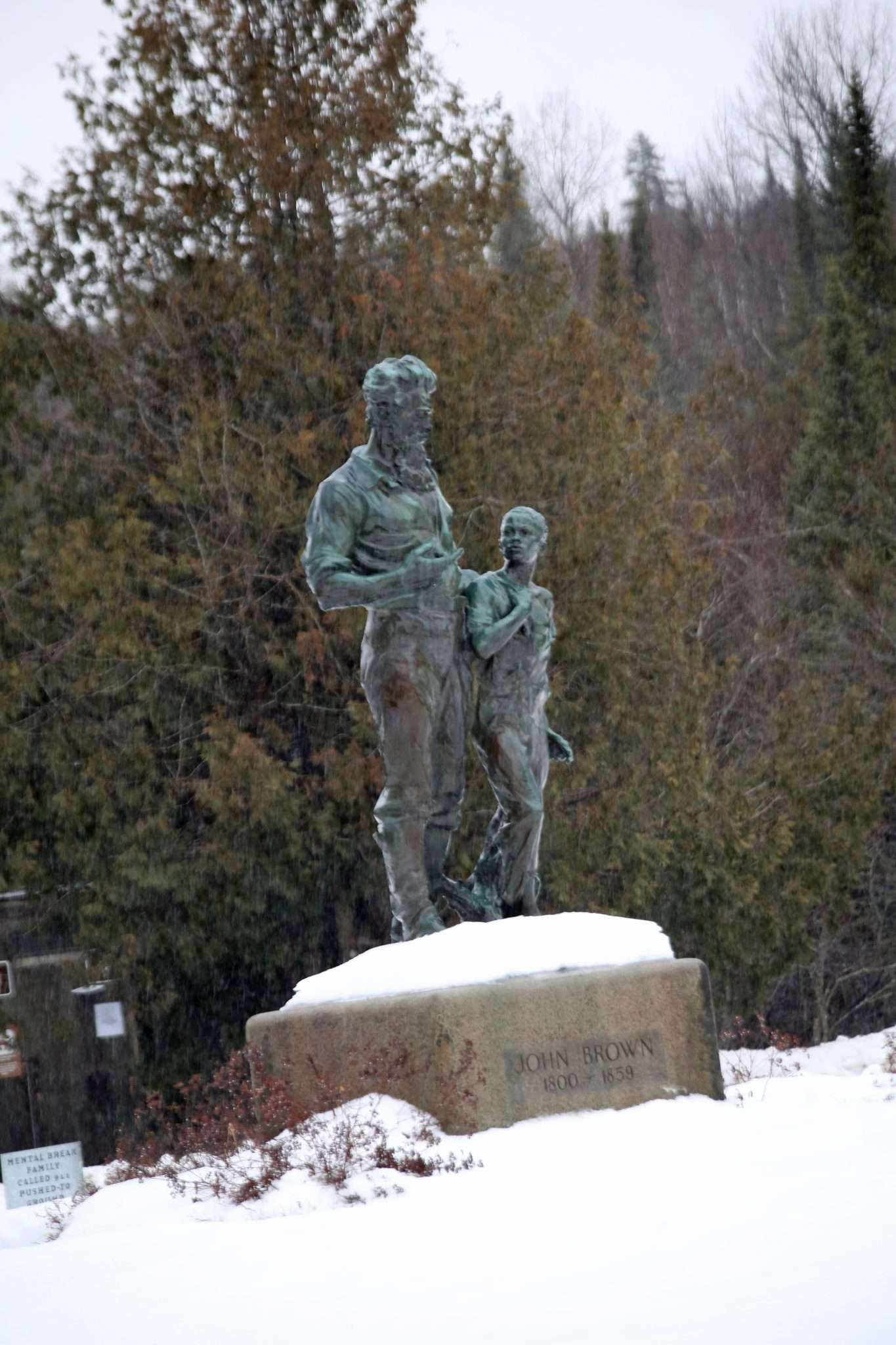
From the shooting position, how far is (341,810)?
16.9 metres

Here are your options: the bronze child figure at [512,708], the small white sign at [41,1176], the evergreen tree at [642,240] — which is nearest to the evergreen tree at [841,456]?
the evergreen tree at [642,240]

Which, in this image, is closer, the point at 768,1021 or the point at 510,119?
the point at 510,119

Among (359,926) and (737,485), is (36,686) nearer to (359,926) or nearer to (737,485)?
(359,926)

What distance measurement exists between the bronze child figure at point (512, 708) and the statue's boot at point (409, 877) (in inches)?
17.5

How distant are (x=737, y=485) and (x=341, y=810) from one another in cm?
1761

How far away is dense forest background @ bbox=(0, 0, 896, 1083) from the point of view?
16.9m

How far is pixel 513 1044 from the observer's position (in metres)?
6.32

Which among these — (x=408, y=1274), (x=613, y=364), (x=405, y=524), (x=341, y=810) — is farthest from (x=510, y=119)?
(x=408, y=1274)

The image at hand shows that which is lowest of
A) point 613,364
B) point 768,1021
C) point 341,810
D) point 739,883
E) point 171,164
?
point 768,1021

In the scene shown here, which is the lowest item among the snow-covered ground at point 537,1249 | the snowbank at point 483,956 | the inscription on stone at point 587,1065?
the snow-covered ground at point 537,1249

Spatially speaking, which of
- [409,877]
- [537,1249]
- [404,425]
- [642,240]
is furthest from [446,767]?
[642,240]

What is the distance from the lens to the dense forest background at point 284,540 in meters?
16.9

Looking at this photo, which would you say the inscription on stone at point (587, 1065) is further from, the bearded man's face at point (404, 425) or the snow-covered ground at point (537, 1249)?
the bearded man's face at point (404, 425)

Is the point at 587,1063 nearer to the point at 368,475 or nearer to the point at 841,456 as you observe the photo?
the point at 368,475
